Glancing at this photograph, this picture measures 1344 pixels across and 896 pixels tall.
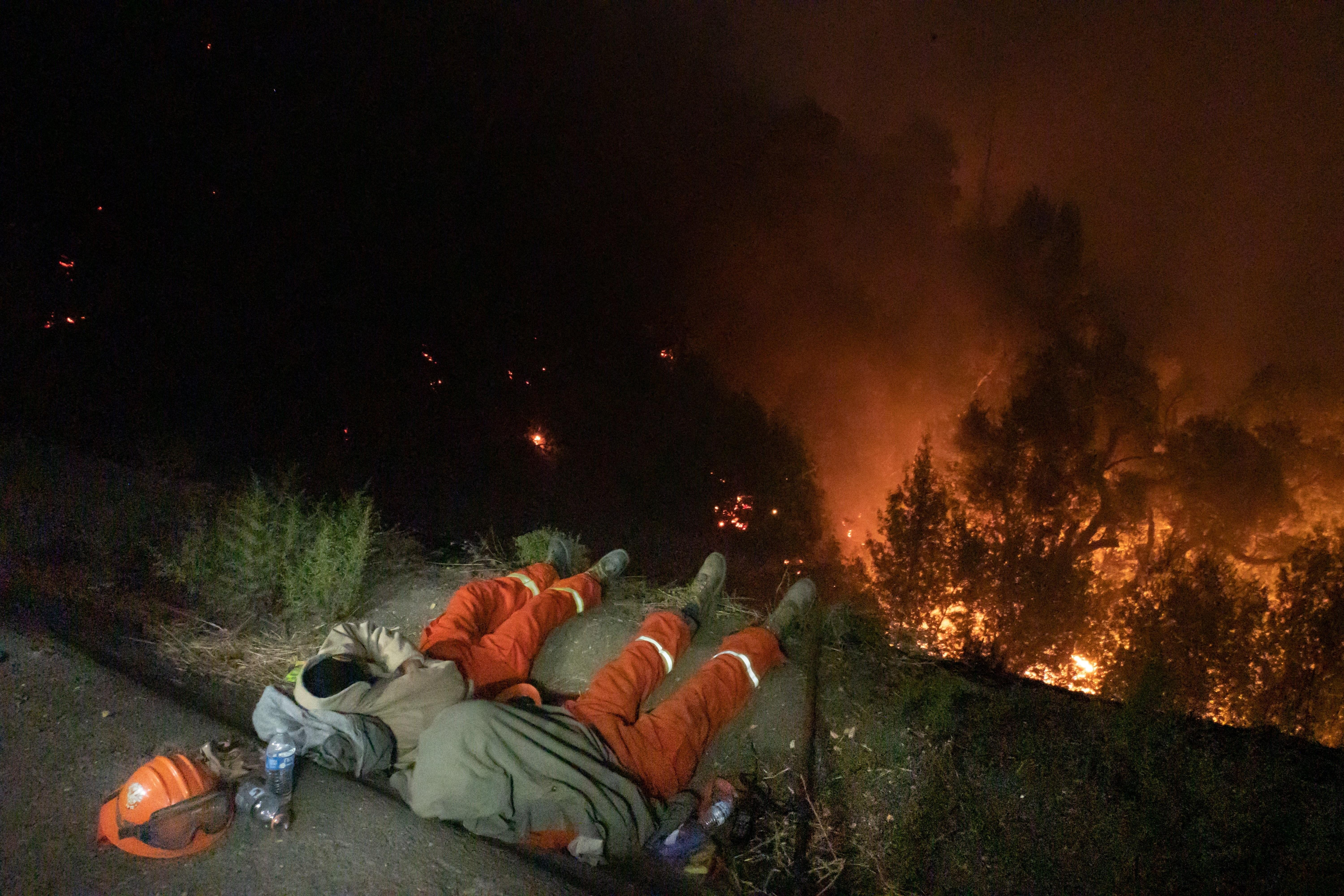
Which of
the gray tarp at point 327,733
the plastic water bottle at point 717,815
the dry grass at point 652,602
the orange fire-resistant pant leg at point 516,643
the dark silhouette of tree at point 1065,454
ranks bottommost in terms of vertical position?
the gray tarp at point 327,733

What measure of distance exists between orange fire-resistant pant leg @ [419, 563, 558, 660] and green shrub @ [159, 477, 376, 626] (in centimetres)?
65

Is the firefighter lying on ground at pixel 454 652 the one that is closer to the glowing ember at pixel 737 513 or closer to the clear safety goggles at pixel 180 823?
the clear safety goggles at pixel 180 823

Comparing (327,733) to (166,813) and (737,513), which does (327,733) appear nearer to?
(166,813)

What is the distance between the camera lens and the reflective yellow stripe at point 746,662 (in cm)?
381

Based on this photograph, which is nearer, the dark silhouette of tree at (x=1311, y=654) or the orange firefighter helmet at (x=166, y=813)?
the orange firefighter helmet at (x=166, y=813)

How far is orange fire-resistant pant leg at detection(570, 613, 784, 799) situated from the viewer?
3.28 m

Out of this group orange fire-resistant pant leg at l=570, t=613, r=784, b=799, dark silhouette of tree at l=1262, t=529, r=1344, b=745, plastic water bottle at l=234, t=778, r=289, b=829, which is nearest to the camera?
plastic water bottle at l=234, t=778, r=289, b=829

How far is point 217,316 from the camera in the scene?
14.6 meters

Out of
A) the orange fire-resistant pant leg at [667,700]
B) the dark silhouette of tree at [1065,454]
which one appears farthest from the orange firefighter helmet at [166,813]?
the dark silhouette of tree at [1065,454]

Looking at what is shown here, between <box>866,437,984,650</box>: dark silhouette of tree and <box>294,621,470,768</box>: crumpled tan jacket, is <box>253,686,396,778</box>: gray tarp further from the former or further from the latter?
<box>866,437,984,650</box>: dark silhouette of tree

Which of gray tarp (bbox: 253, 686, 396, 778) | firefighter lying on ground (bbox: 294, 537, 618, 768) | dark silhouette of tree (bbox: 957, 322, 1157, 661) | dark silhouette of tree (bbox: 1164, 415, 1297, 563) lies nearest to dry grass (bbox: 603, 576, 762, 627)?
firefighter lying on ground (bbox: 294, 537, 618, 768)

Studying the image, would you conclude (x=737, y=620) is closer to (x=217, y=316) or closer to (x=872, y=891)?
(x=872, y=891)

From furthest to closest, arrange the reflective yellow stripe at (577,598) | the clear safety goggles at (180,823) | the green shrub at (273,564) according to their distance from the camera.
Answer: the green shrub at (273,564) → the reflective yellow stripe at (577,598) → the clear safety goggles at (180,823)

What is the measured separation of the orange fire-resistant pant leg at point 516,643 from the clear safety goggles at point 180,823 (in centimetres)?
107
